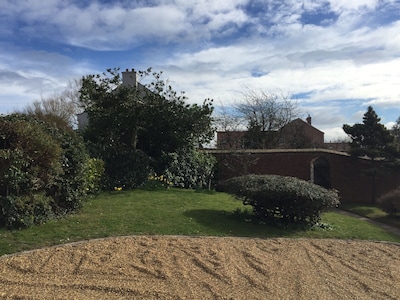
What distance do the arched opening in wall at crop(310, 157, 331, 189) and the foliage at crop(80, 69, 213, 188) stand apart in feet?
19.6

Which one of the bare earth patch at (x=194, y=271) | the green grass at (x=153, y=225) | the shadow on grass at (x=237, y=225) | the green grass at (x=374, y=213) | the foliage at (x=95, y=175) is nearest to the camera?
the bare earth patch at (x=194, y=271)

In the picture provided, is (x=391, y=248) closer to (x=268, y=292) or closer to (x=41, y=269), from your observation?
(x=268, y=292)

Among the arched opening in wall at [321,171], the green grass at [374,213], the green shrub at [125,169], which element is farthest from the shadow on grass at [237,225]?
the arched opening in wall at [321,171]

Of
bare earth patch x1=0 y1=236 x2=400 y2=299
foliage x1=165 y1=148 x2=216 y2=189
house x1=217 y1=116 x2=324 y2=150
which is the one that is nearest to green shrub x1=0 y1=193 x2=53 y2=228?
bare earth patch x1=0 y1=236 x2=400 y2=299

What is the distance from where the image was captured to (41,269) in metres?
4.86

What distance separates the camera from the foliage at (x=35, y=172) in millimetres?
6461

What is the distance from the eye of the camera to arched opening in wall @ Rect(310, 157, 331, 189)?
1781 centimetres

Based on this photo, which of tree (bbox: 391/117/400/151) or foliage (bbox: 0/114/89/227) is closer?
foliage (bbox: 0/114/89/227)

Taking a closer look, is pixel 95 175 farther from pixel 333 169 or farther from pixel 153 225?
pixel 333 169

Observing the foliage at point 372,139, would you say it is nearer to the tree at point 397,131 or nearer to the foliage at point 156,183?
the tree at point 397,131

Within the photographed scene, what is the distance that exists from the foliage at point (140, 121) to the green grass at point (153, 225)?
344 centimetres

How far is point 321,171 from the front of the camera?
17953mm

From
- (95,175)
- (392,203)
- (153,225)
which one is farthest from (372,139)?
(153,225)

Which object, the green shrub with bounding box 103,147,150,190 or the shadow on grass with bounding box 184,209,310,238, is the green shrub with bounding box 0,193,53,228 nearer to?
the shadow on grass with bounding box 184,209,310,238
